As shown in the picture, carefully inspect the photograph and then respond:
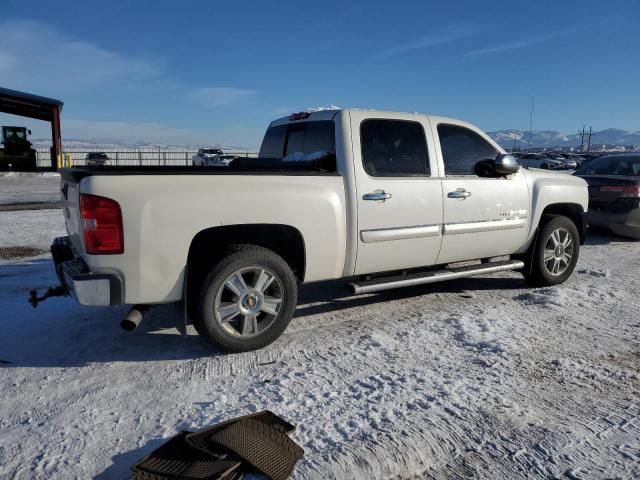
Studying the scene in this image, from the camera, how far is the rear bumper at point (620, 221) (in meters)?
8.51

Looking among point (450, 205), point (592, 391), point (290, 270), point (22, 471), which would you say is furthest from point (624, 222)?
point (22, 471)

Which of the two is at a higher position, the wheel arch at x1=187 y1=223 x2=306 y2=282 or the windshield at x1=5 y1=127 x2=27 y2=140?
the windshield at x1=5 y1=127 x2=27 y2=140

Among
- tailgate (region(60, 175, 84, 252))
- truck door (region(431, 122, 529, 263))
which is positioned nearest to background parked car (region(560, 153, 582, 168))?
truck door (region(431, 122, 529, 263))


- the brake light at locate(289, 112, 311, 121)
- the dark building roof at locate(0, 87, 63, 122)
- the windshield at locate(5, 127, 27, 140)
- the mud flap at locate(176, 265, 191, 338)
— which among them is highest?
the dark building roof at locate(0, 87, 63, 122)

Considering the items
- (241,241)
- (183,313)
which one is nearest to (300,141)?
(241,241)

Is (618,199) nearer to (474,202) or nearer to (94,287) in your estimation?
(474,202)

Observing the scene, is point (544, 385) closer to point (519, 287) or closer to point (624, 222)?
point (519, 287)

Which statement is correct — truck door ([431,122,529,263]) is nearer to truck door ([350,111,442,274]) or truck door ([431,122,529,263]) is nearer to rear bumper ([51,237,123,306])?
truck door ([350,111,442,274])

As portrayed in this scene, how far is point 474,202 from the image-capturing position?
501 centimetres

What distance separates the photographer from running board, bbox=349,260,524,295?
4.42 m

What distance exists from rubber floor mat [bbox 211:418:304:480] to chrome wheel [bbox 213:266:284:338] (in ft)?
3.64

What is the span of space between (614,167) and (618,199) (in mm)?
1192

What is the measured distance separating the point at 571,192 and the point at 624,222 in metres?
3.45

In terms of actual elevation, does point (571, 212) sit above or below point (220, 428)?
above
